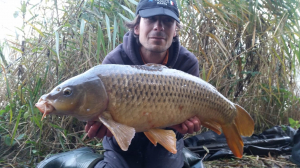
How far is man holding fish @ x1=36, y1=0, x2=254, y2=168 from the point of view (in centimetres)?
90

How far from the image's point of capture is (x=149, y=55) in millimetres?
1445

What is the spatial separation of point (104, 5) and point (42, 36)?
0.49 meters

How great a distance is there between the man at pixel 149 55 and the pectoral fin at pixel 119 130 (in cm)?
37

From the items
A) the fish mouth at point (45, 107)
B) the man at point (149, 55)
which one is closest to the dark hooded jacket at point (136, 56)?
the man at point (149, 55)

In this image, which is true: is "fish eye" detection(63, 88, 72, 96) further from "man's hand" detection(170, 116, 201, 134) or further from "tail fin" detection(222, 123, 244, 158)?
"tail fin" detection(222, 123, 244, 158)

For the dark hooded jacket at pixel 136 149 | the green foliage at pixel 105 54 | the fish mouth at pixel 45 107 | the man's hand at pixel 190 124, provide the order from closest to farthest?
1. the fish mouth at pixel 45 107
2. the man's hand at pixel 190 124
3. the dark hooded jacket at pixel 136 149
4. the green foliage at pixel 105 54

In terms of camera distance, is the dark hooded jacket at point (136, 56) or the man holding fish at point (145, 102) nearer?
the man holding fish at point (145, 102)

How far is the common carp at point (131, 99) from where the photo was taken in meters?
0.88

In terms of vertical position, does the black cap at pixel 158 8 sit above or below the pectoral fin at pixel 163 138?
above

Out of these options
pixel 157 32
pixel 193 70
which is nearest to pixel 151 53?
pixel 157 32

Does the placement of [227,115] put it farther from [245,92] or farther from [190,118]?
[245,92]

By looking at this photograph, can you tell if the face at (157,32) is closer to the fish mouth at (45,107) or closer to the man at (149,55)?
the man at (149,55)

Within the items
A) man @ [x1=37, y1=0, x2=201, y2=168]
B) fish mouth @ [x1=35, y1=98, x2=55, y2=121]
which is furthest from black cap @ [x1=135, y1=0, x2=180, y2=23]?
fish mouth @ [x1=35, y1=98, x2=55, y2=121]

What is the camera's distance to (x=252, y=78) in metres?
2.41
